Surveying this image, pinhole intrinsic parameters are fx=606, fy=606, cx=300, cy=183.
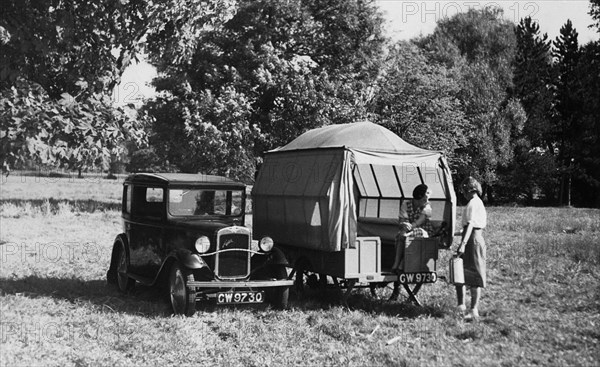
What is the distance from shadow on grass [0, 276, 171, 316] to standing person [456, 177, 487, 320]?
4852 millimetres

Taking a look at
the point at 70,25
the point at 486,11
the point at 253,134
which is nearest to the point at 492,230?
the point at 253,134

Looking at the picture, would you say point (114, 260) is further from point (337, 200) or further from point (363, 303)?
point (363, 303)

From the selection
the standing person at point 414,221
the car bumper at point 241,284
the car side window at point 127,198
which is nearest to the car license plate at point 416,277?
the standing person at point 414,221

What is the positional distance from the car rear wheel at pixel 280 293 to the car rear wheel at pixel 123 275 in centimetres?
298

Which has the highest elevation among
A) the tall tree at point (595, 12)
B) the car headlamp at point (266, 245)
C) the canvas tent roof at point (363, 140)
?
the tall tree at point (595, 12)

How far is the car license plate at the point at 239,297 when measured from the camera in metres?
9.48

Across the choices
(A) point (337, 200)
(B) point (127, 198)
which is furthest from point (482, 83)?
(B) point (127, 198)

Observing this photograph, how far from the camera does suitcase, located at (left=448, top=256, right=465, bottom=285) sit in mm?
9344

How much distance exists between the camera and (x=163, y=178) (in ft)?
35.1

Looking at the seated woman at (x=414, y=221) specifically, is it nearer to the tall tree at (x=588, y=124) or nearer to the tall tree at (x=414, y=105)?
the tall tree at (x=414, y=105)

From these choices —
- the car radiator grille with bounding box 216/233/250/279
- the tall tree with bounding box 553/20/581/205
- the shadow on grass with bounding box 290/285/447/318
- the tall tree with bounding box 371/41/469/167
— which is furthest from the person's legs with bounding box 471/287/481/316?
the tall tree with bounding box 553/20/581/205

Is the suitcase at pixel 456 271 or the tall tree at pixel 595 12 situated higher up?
the tall tree at pixel 595 12

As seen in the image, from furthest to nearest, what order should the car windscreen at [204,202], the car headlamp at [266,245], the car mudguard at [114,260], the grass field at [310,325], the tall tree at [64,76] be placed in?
the car mudguard at [114,260], the car windscreen at [204,202], the car headlamp at [266,245], the tall tree at [64,76], the grass field at [310,325]

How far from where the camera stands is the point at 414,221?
10.7 metres
